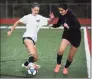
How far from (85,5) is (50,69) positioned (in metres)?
17.7

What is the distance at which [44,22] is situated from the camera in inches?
327

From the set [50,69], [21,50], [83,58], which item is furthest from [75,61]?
[21,50]

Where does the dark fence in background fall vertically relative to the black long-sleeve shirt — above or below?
below

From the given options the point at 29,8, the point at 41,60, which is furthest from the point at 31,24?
the point at 29,8

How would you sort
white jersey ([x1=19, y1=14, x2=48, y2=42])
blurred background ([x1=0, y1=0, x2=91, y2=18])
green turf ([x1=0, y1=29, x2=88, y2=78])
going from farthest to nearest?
blurred background ([x1=0, y1=0, x2=91, y2=18]), green turf ([x1=0, y1=29, x2=88, y2=78]), white jersey ([x1=19, y1=14, x2=48, y2=42])

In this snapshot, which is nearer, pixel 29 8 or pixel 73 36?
pixel 73 36

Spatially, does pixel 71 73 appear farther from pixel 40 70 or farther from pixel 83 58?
pixel 83 58

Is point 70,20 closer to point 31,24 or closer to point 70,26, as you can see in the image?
point 70,26

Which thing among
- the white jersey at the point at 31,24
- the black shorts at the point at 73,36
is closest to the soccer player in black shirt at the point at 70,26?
the black shorts at the point at 73,36

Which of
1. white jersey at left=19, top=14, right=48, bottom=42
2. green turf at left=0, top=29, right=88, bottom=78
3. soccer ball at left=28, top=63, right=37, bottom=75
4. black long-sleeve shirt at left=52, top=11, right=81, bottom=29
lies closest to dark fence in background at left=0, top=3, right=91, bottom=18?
green turf at left=0, top=29, right=88, bottom=78

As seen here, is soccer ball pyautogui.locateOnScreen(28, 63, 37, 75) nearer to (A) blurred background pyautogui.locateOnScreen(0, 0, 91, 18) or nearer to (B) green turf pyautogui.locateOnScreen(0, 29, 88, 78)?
(B) green turf pyautogui.locateOnScreen(0, 29, 88, 78)

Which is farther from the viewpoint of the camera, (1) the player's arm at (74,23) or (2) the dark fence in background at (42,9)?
(2) the dark fence in background at (42,9)

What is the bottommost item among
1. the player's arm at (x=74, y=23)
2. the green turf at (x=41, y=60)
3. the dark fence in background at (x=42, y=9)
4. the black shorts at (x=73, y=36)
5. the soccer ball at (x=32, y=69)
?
the dark fence in background at (x=42, y=9)

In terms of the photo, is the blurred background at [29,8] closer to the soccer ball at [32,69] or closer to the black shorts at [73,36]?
the black shorts at [73,36]
